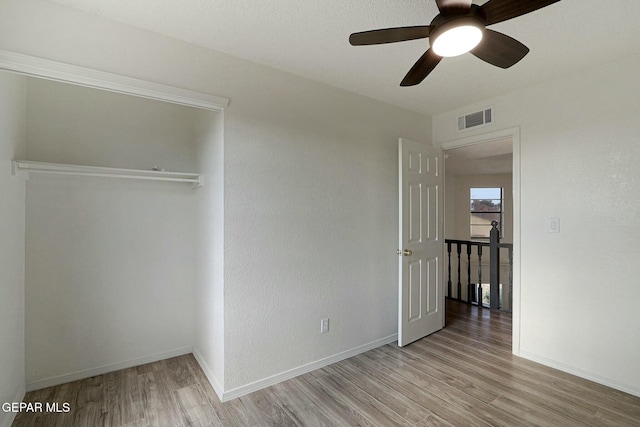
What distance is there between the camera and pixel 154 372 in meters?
2.55

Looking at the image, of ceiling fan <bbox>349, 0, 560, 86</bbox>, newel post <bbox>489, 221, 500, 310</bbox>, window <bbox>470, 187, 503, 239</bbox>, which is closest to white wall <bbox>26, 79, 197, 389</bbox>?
ceiling fan <bbox>349, 0, 560, 86</bbox>

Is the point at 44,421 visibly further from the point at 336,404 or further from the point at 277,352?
the point at 336,404

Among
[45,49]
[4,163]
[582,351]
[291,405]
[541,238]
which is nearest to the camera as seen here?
[45,49]

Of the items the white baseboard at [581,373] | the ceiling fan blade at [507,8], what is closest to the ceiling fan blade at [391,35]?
the ceiling fan blade at [507,8]

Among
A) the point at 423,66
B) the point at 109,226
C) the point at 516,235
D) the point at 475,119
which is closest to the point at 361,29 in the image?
the point at 423,66

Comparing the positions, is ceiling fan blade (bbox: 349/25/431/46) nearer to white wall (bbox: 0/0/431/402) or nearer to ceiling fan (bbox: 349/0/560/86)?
ceiling fan (bbox: 349/0/560/86)

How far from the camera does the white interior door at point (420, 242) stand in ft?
9.62

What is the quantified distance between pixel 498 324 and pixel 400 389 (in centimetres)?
206

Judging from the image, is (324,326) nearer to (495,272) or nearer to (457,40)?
(457,40)

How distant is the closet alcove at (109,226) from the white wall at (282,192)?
0.97 ft

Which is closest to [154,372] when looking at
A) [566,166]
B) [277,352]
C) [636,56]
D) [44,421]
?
[44,421]

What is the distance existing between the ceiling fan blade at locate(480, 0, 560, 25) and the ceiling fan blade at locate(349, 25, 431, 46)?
0.25 meters

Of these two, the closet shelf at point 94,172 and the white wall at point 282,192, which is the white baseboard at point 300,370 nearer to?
the white wall at point 282,192

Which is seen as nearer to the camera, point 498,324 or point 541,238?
point 541,238
